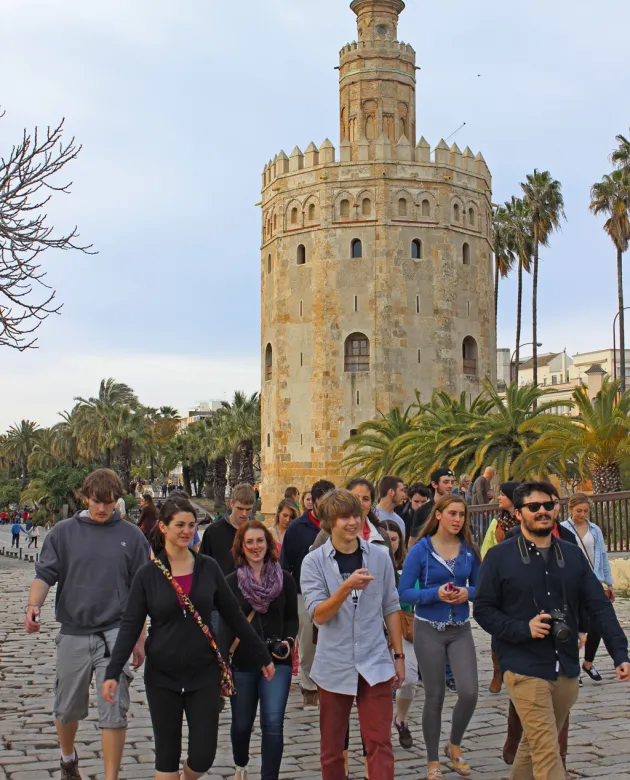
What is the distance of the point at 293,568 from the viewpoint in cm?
805

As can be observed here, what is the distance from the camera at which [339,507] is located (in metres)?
5.25

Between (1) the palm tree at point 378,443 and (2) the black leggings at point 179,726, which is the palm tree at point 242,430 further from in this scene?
(2) the black leggings at point 179,726

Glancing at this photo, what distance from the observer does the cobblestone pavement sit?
20.0 ft

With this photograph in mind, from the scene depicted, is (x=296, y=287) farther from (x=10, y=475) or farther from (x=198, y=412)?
(x=198, y=412)

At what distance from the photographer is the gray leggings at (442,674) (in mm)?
5946

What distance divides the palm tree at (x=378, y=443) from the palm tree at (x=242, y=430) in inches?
810

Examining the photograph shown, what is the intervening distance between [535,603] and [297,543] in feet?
10.6

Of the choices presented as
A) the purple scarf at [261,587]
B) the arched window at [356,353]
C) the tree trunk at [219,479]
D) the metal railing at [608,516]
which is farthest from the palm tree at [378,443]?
the tree trunk at [219,479]

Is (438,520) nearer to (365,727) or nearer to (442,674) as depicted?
(442,674)

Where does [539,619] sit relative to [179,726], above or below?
above

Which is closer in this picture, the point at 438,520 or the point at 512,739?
the point at 512,739

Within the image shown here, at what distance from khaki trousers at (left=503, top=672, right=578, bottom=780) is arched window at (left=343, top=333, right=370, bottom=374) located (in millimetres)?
33274

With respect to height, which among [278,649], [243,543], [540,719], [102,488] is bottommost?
[540,719]

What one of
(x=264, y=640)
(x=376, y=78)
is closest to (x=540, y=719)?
(x=264, y=640)
